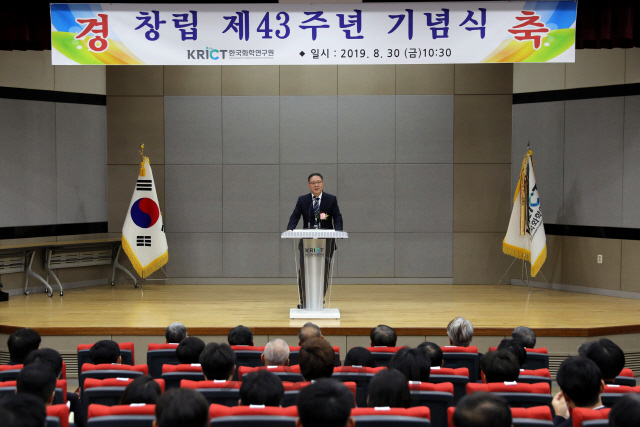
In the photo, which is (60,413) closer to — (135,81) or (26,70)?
(26,70)

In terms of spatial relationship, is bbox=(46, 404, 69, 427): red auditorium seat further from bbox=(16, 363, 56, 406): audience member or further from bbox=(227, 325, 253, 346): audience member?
bbox=(227, 325, 253, 346): audience member

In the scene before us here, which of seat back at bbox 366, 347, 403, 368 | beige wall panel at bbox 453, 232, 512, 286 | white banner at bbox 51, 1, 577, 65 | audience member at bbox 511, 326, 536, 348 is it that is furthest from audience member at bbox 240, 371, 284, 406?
beige wall panel at bbox 453, 232, 512, 286

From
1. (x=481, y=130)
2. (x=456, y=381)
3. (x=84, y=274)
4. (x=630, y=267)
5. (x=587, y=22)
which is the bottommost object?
(x=84, y=274)

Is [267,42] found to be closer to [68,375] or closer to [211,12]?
[211,12]

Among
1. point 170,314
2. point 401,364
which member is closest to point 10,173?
point 170,314

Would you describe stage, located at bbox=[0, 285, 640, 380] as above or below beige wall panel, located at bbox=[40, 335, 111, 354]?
above

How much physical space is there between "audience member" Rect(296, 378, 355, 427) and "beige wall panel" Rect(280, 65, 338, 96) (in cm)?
716

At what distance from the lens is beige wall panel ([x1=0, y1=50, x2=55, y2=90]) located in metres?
7.96

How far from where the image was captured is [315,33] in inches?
225

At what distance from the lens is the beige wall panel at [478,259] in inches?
351

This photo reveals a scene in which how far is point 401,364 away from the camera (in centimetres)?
308

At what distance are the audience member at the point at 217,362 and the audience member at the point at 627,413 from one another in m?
1.77

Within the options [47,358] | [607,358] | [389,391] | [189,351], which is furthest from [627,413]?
[47,358]

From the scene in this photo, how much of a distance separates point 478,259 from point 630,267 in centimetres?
194
